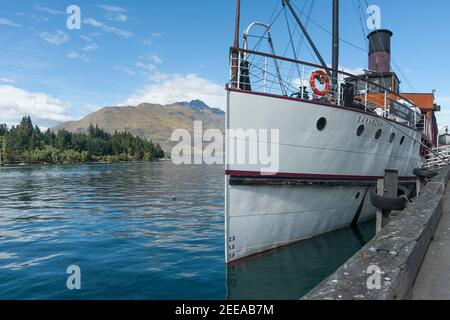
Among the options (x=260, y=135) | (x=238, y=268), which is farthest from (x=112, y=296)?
(x=260, y=135)

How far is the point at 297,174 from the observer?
938cm

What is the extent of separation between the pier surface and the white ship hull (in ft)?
13.0

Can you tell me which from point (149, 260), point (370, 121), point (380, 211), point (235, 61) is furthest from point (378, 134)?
point (149, 260)

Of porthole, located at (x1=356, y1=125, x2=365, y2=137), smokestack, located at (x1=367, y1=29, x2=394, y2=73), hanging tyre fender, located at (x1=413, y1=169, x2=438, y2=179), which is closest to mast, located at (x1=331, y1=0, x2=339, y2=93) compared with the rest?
porthole, located at (x1=356, y1=125, x2=365, y2=137)

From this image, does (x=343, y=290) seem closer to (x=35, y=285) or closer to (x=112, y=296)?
(x=112, y=296)

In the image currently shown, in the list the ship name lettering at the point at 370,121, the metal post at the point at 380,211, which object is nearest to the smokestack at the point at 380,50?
the ship name lettering at the point at 370,121

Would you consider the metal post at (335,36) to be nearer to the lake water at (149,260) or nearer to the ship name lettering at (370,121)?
the ship name lettering at (370,121)

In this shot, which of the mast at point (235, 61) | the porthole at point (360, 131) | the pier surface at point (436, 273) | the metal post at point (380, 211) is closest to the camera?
the pier surface at point (436, 273)

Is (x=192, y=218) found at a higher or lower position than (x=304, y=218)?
lower

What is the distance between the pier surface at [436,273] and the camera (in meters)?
3.76

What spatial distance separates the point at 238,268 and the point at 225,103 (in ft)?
14.1

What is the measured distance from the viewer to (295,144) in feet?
30.4

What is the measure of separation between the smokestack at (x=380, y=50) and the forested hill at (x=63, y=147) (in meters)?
121
